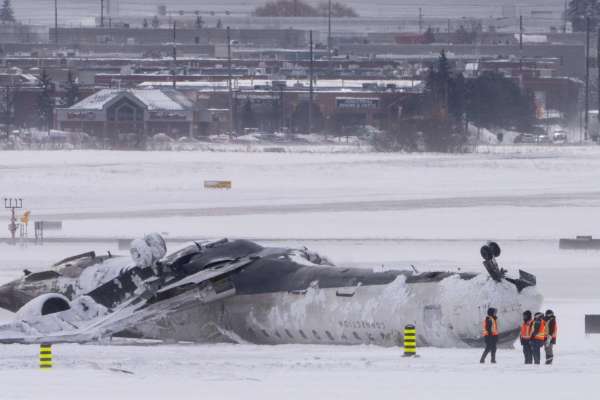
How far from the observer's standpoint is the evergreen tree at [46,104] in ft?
526

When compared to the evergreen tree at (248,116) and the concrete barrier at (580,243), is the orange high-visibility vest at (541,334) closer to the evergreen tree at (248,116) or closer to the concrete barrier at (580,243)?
the concrete barrier at (580,243)

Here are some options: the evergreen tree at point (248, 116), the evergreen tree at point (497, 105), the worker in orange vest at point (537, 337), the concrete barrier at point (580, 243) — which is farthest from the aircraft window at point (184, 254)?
the evergreen tree at point (497, 105)

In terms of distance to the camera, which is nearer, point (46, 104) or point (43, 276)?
point (43, 276)

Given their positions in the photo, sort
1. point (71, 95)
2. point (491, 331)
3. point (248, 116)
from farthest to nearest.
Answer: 1. point (71, 95)
2. point (248, 116)
3. point (491, 331)

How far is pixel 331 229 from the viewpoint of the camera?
201 ft

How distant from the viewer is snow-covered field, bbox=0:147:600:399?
1013 inches

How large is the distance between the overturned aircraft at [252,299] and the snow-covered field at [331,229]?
1.44 ft

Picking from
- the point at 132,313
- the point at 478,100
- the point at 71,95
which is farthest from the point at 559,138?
the point at 132,313

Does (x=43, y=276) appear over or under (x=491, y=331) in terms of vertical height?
over

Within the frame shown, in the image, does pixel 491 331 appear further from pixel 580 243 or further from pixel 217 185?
pixel 217 185

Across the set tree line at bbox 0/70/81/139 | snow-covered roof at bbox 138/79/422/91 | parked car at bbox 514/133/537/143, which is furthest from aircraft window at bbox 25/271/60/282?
snow-covered roof at bbox 138/79/422/91

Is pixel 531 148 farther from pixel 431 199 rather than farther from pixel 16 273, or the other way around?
pixel 16 273

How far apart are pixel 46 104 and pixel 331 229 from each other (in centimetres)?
10413

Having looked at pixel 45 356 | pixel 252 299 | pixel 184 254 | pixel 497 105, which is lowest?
pixel 45 356
